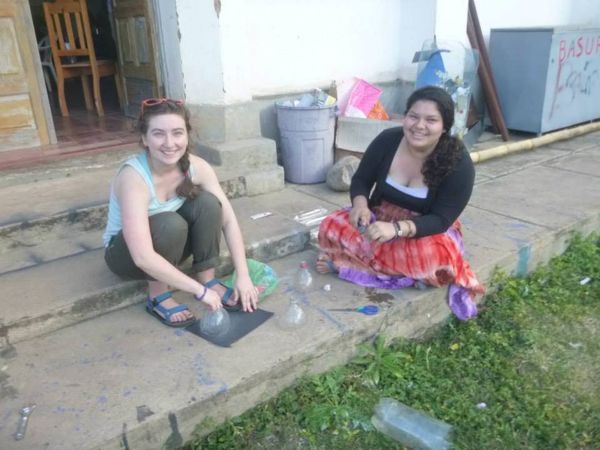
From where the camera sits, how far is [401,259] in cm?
280

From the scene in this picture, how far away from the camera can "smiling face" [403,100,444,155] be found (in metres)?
2.51

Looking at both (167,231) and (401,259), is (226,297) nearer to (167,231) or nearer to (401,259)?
(167,231)

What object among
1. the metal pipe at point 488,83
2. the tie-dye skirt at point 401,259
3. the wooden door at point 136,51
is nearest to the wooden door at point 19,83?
the wooden door at point 136,51

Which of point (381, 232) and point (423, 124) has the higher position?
point (423, 124)

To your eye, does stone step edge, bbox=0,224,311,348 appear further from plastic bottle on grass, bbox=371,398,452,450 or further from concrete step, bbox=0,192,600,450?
plastic bottle on grass, bbox=371,398,452,450

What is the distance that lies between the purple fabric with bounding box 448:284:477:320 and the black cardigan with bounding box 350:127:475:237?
1.42ft

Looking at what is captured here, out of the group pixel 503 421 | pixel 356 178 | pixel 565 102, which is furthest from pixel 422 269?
pixel 565 102

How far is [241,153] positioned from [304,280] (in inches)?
62.2

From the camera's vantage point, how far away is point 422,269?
109 inches

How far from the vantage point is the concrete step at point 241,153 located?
4.08 m

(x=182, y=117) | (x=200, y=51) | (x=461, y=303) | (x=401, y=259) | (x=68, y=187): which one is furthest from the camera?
(x=200, y=51)

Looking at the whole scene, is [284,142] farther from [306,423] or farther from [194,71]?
[306,423]

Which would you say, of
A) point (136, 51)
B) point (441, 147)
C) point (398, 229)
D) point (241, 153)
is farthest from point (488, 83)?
point (398, 229)

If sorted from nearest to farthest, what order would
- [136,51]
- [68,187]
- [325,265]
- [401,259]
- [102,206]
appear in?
[401,259], [325,265], [102,206], [68,187], [136,51]
